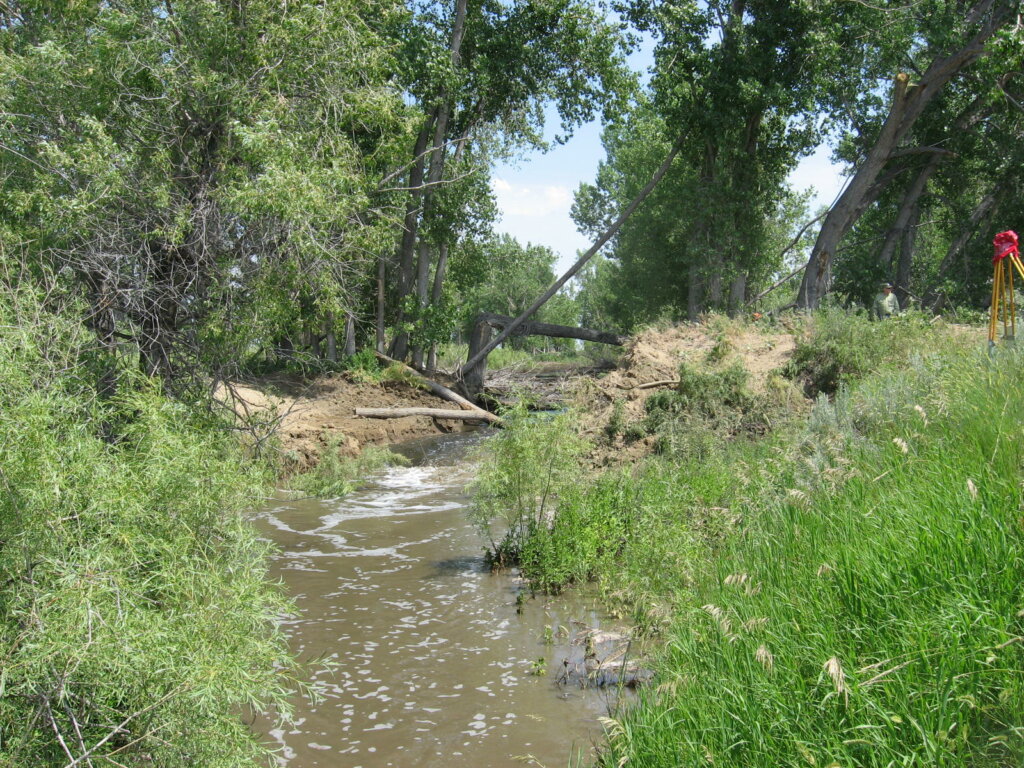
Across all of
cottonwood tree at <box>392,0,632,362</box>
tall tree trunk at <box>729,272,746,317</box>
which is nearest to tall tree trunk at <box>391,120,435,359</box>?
cottonwood tree at <box>392,0,632,362</box>

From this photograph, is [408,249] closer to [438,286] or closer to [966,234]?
[438,286]

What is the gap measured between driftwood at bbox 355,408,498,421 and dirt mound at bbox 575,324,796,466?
6106 millimetres

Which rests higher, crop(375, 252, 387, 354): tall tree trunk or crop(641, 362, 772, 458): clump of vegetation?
crop(375, 252, 387, 354): tall tree trunk

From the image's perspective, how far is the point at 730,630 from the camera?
476cm

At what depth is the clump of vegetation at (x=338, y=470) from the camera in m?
13.8

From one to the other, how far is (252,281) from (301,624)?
10.7ft

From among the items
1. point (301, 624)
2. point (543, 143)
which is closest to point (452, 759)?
point (301, 624)

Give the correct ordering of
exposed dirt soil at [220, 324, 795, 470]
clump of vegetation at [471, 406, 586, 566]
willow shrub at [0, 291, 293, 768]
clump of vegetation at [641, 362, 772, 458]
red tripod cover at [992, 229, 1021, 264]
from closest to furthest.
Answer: willow shrub at [0, 291, 293, 768], red tripod cover at [992, 229, 1021, 264], clump of vegetation at [471, 406, 586, 566], clump of vegetation at [641, 362, 772, 458], exposed dirt soil at [220, 324, 795, 470]

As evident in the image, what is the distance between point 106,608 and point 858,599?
3.60 meters

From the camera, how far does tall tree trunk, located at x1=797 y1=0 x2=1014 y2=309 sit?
19453 millimetres

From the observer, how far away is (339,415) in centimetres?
2030

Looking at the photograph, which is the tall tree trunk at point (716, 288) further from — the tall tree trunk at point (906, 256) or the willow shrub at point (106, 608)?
the willow shrub at point (106, 608)

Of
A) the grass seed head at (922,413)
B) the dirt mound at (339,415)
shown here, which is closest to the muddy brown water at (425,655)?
the grass seed head at (922,413)

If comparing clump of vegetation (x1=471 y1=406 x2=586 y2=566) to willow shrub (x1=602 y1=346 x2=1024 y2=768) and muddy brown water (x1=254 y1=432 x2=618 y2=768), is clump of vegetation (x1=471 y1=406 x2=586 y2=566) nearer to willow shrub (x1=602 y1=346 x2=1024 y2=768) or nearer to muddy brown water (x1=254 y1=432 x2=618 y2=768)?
muddy brown water (x1=254 y1=432 x2=618 y2=768)
